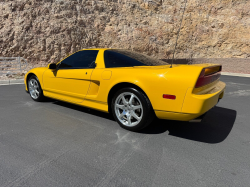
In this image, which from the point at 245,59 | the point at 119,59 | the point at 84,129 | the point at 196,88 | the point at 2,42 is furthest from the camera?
the point at 245,59

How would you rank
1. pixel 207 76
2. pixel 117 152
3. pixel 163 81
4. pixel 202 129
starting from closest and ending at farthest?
pixel 117 152, pixel 163 81, pixel 207 76, pixel 202 129

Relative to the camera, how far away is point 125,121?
9.75 ft

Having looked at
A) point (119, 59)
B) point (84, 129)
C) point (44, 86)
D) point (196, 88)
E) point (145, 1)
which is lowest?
point (84, 129)

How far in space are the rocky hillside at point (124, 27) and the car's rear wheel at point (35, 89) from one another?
10.7 metres

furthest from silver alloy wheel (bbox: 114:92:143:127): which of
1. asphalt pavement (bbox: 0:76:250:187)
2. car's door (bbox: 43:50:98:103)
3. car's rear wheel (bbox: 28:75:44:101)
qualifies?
car's rear wheel (bbox: 28:75:44:101)

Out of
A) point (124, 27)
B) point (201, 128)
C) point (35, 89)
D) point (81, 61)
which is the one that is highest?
point (124, 27)

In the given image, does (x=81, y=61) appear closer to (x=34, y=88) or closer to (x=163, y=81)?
(x=34, y=88)

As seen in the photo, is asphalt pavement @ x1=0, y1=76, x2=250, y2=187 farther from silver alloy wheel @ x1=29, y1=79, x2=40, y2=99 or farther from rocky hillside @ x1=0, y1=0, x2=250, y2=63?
rocky hillside @ x1=0, y1=0, x2=250, y2=63

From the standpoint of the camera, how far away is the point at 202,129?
3.03 metres

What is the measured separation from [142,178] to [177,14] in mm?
20901

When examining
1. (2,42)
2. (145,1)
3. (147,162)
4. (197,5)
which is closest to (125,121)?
(147,162)

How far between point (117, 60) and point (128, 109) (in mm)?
923

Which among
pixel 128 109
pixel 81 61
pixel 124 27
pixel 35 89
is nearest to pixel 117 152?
pixel 128 109

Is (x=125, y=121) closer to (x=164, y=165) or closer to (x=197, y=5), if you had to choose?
(x=164, y=165)
